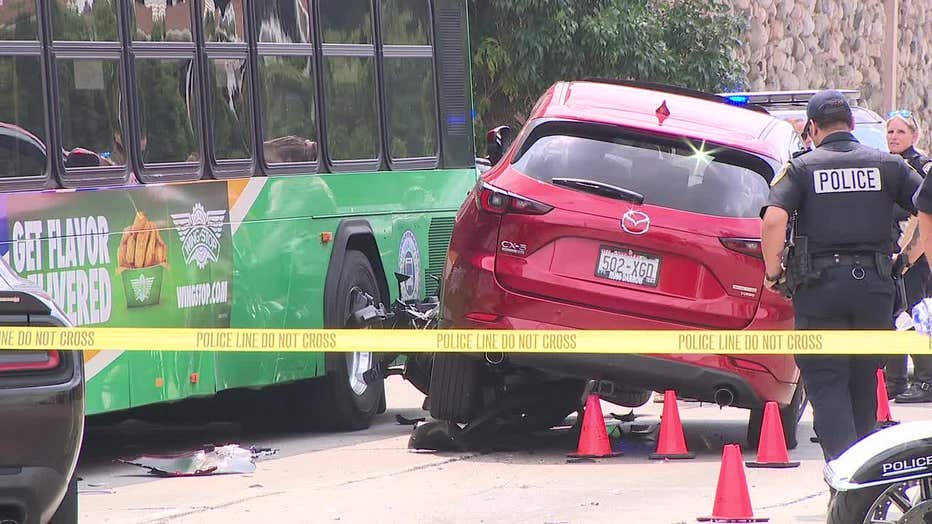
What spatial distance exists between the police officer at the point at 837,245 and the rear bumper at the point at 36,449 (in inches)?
113

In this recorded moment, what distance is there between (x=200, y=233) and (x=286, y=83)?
1.50 m

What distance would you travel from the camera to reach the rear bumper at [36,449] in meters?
6.77

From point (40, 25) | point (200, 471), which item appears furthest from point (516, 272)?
point (40, 25)

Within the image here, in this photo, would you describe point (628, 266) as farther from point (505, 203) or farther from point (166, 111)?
point (166, 111)

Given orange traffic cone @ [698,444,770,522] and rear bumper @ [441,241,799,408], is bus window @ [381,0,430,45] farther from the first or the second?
orange traffic cone @ [698,444,770,522]

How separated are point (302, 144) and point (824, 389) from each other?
495 cm

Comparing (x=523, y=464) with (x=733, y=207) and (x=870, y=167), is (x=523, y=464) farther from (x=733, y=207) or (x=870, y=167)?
(x=870, y=167)

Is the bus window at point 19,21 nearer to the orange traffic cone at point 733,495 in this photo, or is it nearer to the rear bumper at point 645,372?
the rear bumper at point 645,372

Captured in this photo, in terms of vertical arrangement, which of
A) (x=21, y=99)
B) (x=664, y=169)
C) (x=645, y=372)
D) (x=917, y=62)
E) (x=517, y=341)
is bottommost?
(x=645, y=372)

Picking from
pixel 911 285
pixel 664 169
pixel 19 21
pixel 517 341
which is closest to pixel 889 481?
pixel 517 341

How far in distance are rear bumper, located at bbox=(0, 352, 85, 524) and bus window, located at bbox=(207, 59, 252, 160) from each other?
4290 millimetres

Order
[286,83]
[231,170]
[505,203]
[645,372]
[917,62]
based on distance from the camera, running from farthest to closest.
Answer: [917,62], [286,83], [231,170], [505,203], [645,372]

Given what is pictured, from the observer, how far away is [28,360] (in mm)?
6949

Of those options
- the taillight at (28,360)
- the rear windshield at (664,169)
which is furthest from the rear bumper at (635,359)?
the taillight at (28,360)
